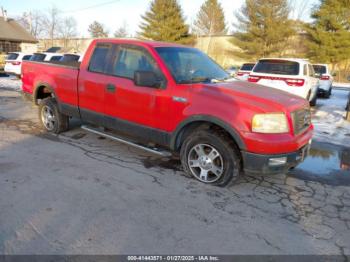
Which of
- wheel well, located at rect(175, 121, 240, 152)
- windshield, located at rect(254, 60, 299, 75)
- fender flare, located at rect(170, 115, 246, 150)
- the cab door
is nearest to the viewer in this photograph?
fender flare, located at rect(170, 115, 246, 150)

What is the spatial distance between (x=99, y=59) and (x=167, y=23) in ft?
117

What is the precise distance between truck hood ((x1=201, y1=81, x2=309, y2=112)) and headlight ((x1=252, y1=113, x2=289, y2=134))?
0.09m

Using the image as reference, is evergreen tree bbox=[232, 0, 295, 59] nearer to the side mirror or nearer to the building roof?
the building roof

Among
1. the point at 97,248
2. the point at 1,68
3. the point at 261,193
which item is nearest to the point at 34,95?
the point at 97,248

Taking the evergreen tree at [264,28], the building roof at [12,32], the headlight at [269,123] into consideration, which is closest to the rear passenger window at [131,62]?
the headlight at [269,123]

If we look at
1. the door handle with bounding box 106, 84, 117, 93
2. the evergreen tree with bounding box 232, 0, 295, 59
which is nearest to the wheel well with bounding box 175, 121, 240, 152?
the door handle with bounding box 106, 84, 117, 93

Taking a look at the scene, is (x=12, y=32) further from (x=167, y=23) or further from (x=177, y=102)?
(x=177, y=102)

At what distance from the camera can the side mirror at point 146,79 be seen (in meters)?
4.14

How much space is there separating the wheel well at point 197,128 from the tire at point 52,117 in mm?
2990

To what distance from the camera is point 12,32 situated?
3684 centimetres

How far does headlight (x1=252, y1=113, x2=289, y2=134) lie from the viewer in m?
3.65

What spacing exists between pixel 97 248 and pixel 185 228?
0.93 metres

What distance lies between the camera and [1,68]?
2569cm

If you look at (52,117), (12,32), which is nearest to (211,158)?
(52,117)
